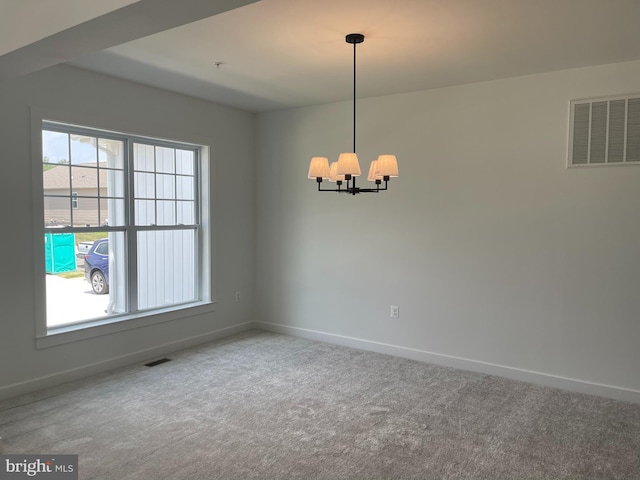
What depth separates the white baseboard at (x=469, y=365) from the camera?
3.62m

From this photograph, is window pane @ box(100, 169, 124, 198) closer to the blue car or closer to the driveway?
the blue car

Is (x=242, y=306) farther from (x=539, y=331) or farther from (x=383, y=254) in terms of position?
(x=539, y=331)

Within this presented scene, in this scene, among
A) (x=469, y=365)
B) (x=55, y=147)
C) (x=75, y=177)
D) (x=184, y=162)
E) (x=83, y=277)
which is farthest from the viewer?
(x=184, y=162)

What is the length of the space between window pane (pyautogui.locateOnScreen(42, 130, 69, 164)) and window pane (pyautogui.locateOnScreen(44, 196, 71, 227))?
1.06 ft

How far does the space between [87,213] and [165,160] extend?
105 cm

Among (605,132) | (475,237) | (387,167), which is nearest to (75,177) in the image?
(387,167)

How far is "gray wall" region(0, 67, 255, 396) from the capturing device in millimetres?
3453

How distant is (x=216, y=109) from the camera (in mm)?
5098

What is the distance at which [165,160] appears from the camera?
4.79 metres

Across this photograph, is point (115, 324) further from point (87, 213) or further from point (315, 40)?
point (315, 40)

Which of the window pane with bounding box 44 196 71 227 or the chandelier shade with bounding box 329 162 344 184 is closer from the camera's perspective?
the chandelier shade with bounding box 329 162 344 184

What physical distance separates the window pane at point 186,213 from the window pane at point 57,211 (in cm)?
124

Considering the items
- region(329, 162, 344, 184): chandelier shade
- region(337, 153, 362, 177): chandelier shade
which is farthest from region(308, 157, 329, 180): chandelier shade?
region(337, 153, 362, 177): chandelier shade

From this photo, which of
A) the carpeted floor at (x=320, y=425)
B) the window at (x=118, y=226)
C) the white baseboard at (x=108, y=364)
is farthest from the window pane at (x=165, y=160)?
the carpeted floor at (x=320, y=425)
